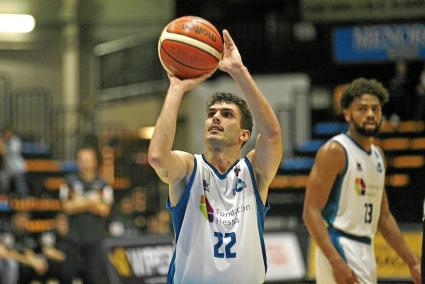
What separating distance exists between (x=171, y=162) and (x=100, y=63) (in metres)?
16.1

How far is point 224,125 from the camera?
17.5 ft

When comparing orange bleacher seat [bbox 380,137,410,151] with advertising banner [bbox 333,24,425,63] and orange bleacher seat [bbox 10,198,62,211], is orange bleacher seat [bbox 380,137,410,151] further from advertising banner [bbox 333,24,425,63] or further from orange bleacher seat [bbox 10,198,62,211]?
orange bleacher seat [bbox 10,198,62,211]

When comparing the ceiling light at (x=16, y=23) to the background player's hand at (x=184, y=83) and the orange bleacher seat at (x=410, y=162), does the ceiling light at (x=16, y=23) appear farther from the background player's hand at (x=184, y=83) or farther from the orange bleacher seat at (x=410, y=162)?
the background player's hand at (x=184, y=83)

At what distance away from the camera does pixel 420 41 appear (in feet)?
56.5

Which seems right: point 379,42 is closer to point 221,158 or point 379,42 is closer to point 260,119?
point 221,158

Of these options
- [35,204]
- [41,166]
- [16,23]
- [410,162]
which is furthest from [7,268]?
[16,23]

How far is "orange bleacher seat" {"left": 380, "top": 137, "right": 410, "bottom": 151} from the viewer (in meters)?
15.6

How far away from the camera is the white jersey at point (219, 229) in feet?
17.0

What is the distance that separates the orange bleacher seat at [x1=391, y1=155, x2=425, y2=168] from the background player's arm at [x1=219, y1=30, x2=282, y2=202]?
10.3 m

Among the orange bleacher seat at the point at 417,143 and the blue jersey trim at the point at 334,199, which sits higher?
the orange bleacher seat at the point at 417,143

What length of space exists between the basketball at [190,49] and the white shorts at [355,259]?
6.81 ft

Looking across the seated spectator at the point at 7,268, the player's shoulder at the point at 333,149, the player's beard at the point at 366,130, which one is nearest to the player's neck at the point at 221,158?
the player's shoulder at the point at 333,149

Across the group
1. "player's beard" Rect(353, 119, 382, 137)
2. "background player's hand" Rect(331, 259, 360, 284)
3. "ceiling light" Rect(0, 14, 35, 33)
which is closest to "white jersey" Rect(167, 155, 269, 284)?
"background player's hand" Rect(331, 259, 360, 284)

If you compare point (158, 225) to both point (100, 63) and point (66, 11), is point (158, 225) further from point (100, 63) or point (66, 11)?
point (66, 11)
